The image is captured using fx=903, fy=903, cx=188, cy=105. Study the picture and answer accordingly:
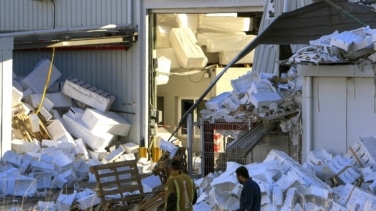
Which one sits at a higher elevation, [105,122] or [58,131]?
[105,122]

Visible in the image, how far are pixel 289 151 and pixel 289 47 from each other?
398cm

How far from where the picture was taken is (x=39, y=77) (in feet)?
84.3

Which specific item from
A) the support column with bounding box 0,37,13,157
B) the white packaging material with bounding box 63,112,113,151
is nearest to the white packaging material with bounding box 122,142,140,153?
the white packaging material with bounding box 63,112,113,151

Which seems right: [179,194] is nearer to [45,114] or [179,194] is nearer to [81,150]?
[81,150]

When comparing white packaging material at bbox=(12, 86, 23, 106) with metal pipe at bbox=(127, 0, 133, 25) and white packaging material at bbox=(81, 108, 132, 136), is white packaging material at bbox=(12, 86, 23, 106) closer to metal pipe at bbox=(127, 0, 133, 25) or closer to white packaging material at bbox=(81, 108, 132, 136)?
white packaging material at bbox=(81, 108, 132, 136)

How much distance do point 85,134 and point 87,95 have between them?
1293 millimetres

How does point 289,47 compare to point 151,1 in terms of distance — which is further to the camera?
point 151,1

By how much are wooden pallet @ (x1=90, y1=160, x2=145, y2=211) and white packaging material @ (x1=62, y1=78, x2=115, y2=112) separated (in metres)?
8.58

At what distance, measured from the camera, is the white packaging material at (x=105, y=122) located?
25.0 metres

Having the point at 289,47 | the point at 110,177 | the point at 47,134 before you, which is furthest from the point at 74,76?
the point at 110,177

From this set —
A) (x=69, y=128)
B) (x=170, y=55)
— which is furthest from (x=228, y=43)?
(x=69, y=128)

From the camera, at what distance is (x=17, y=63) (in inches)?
1088

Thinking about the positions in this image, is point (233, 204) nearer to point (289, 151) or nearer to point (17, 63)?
point (289, 151)

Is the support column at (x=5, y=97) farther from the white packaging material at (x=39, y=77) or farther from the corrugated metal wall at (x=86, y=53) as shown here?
the corrugated metal wall at (x=86, y=53)
